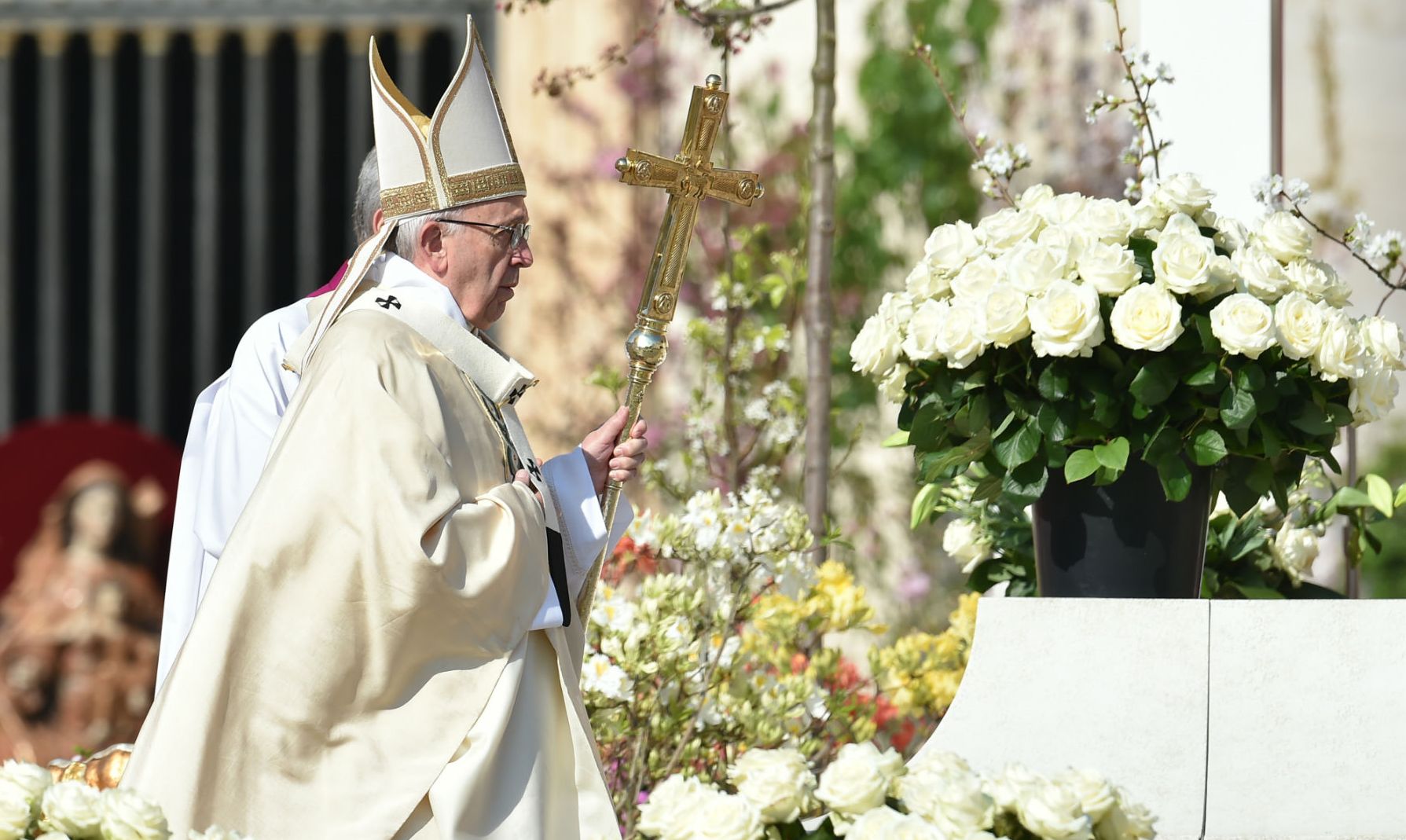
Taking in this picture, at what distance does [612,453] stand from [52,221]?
4.40 metres

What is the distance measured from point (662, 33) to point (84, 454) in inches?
95.8

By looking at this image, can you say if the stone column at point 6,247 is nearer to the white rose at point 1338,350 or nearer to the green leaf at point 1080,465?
the green leaf at point 1080,465

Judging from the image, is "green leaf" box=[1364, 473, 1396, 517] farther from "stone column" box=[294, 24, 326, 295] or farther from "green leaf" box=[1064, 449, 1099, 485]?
Answer: "stone column" box=[294, 24, 326, 295]

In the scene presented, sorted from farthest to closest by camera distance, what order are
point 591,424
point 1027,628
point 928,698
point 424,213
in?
point 591,424 < point 928,698 < point 424,213 < point 1027,628

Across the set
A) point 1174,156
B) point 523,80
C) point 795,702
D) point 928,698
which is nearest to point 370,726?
point 795,702

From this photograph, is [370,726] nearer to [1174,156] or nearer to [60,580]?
[1174,156]

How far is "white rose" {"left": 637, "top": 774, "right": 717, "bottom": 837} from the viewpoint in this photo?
1.74m

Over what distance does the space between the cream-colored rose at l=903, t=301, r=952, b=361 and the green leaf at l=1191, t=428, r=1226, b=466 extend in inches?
15.2

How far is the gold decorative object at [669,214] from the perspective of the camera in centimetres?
296

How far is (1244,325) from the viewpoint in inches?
103

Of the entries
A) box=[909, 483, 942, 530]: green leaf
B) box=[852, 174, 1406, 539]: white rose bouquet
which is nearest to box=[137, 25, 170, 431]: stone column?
box=[909, 483, 942, 530]: green leaf

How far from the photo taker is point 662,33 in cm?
638

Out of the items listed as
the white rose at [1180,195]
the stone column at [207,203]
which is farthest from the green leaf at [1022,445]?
the stone column at [207,203]

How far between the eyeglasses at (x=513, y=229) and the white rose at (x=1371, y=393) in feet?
4.15
